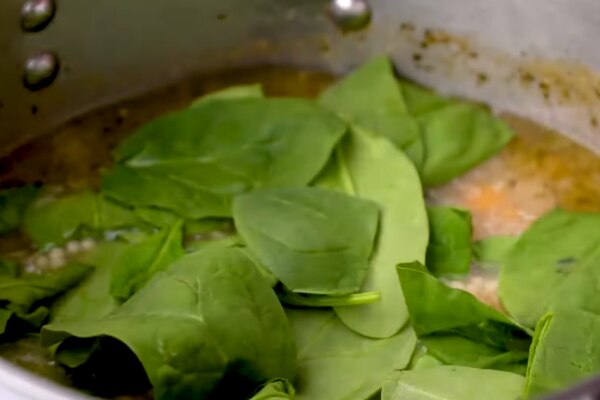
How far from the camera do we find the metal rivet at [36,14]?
781 mm

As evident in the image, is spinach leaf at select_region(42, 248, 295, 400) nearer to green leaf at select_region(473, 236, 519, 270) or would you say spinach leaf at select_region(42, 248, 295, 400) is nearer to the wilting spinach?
the wilting spinach

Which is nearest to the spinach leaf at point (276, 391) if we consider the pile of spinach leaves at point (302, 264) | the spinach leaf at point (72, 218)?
the pile of spinach leaves at point (302, 264)

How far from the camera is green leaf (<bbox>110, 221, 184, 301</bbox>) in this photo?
0.69 meters

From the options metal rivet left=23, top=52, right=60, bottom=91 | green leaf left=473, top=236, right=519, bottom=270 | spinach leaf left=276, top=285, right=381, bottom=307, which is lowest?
green leaf left=473, top=236, right=519, bottom=270

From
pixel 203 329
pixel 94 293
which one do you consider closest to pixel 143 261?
pixel 94 293

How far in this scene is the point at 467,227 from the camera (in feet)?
2.44

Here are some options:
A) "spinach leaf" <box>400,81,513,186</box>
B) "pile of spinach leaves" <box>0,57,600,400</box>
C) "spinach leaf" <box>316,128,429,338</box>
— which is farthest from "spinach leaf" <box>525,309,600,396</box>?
"spinach leaf" <box>400,81,513,186</box>

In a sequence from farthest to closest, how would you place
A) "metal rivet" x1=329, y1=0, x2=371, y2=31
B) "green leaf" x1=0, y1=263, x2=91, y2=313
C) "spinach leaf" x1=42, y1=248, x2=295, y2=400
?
"metal rivet" x1=329, y1=0, x2=371, y2=31
"green leaf" x1=0, y1=263, x2=91, y2=313
"spinach leaf" x1=42, y1=248, x2=295, y2=400

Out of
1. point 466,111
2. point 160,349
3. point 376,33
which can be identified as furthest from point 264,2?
point 160,349

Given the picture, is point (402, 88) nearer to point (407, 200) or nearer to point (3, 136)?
point (407, 200)

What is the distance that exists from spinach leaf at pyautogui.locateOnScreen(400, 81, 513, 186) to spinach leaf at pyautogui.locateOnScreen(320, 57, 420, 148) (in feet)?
0.05

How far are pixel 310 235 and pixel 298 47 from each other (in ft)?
0.89

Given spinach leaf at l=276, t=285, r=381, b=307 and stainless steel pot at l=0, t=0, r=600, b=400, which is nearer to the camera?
spinach leaf at l=276, t=285, r=381, b=307

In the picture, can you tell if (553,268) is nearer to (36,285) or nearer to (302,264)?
(302,264)
